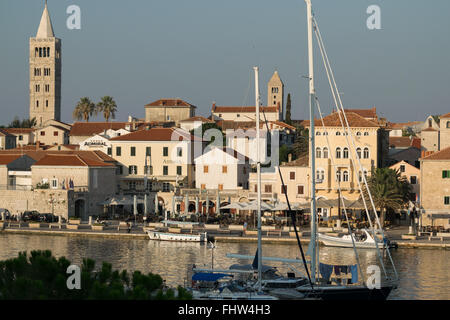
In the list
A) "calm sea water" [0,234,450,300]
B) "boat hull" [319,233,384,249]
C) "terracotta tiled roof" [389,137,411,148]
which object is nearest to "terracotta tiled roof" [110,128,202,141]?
"calm sea water" [0,234,450,300]

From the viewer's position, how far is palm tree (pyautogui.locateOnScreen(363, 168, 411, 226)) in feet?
206

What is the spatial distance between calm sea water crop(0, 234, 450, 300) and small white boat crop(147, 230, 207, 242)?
0.65 m

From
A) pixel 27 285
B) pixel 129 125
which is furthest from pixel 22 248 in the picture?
pixel 129 125

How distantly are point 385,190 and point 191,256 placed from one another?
17818mm

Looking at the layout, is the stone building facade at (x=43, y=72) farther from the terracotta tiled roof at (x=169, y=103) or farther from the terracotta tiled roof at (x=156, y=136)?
the terracotta tiled roof at (x=156, y=136)

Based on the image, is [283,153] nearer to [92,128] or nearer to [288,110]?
[92,128]

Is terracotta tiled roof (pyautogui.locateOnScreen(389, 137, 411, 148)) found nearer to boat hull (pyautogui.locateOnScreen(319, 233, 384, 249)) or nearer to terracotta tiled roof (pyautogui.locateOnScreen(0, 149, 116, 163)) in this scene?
terracotta tiled roof (pyautogui.locateOnScreen(0, 149, 116, 163))

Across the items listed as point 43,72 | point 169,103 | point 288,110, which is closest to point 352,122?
point 169,103

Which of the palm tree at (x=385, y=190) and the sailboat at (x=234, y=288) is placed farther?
the palm tree at (x=385, y=190)

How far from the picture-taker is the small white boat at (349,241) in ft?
181

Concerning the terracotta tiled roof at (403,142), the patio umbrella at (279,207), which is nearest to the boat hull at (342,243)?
the patio umbrella at (279,207)

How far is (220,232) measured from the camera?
61281 millimetres

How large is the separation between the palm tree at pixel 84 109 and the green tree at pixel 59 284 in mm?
102499
